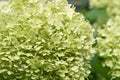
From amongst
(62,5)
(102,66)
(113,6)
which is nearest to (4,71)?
(62,5)

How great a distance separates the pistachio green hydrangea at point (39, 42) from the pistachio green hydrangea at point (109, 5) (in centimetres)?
133

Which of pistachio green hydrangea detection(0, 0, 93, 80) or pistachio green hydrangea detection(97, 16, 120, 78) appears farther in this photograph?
pistachio green hydrangea detection(97, 16, 120, 78)

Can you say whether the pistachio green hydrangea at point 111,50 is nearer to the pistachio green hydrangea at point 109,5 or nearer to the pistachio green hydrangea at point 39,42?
the pistachio green hydrangea at point 39,42

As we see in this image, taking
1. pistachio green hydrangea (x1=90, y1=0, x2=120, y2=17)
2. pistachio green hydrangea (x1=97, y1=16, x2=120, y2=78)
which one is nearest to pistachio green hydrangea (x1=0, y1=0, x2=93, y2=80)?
pistachio green hydrangea (x1=97, y1=16, x2=120, y2=78)

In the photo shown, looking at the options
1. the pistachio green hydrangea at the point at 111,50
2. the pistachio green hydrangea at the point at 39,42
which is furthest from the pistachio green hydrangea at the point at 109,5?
the pistachio green hydrangea at the point at 39,42

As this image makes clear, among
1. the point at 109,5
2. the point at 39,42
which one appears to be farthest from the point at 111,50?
the point at 109,5

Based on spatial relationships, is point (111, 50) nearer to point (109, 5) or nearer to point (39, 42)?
point (39, 42)

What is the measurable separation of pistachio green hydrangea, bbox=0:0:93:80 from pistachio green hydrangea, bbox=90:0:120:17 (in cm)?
133

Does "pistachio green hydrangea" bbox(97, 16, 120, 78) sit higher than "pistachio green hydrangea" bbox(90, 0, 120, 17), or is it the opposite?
"pistachio green hydrangea" bbox(90, 0, 120, 17)

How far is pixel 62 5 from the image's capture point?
226 cm

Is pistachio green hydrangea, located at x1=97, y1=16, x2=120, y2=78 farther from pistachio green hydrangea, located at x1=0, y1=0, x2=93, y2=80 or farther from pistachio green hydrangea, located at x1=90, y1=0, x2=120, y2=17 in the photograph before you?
pistachio green hydrangea, located at x1=90, y1=0, x2=120, y2=17

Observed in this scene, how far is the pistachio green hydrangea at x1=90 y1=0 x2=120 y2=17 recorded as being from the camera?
139 inches

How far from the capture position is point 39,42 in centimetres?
213

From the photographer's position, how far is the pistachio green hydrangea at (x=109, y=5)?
11.6ft
